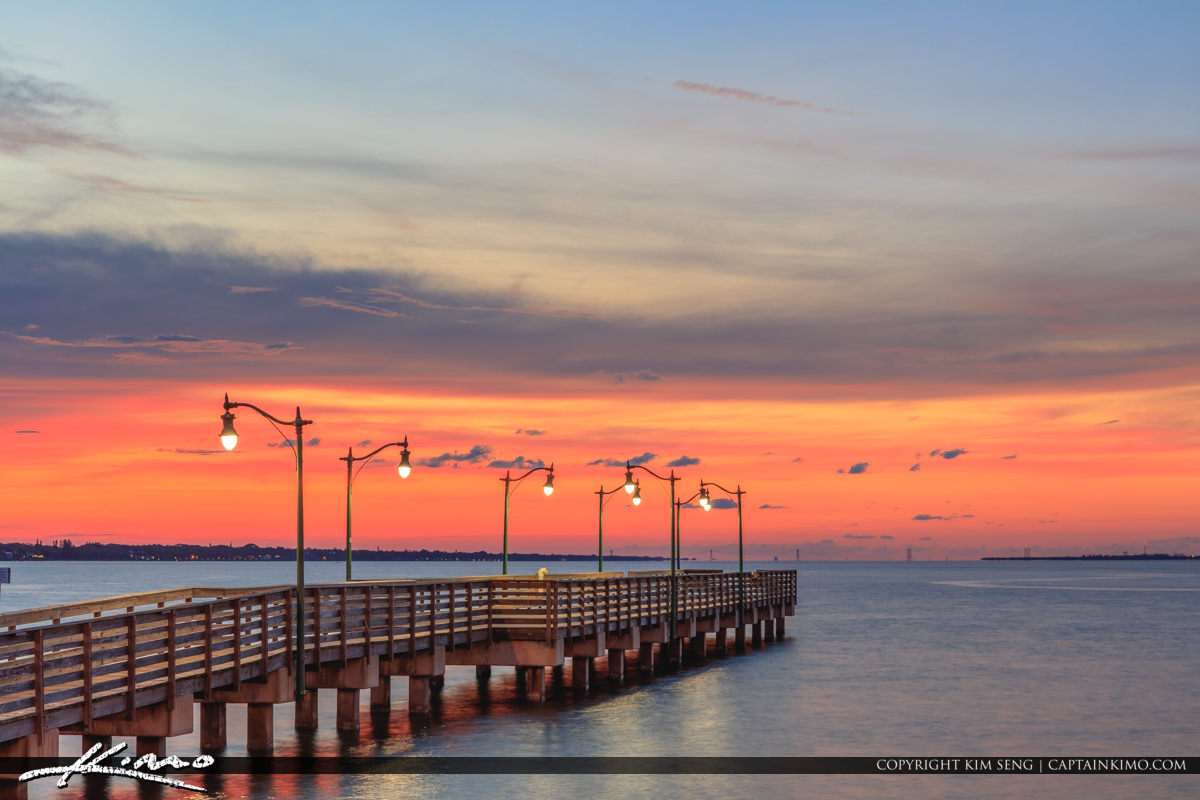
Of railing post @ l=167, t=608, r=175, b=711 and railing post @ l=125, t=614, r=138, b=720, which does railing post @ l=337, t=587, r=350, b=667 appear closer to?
railing post @ l=167, t=608, r=175, b=711

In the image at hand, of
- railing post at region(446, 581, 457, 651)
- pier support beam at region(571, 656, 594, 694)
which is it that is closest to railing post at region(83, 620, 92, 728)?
railing post at region(446, 581, 457, 651)

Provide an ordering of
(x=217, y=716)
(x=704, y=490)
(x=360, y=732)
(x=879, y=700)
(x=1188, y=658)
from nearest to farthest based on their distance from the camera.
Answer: (x=217, y=716) < (x=360, y=732) < (x=879, y=700) < (x=704, y=490) < (x=1188, y=658)

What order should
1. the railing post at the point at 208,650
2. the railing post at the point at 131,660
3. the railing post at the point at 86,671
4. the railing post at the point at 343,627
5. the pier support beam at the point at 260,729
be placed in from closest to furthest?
the railing post at the point at 86,671, the railing post at the point at 131,660, the railing post at the point at 208,650, the pier support beam at the point at 260,729, the railing post at the point at 343,627

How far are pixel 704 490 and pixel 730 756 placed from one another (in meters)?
26.0

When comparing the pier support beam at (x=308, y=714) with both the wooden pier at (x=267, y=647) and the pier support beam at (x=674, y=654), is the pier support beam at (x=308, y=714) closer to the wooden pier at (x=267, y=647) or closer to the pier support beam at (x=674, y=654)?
the wooden pier at (x=267, y=647)

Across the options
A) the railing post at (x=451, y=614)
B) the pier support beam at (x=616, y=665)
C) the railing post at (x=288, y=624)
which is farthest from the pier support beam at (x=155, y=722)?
the pier support beam at (x=616, y=665)

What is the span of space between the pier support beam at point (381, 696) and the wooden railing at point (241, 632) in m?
2.69

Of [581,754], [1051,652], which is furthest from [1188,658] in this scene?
[581,754]

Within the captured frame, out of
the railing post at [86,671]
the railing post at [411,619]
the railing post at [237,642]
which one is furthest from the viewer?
the railing post at [411,619]

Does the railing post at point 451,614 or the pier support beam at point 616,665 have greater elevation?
the railing post at point 451,614

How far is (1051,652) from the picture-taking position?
7300 cm

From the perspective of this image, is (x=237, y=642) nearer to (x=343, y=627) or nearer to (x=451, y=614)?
(x=343, y=627)

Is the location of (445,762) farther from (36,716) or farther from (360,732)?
(36,716)

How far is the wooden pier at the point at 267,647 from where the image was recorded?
67.4ft
